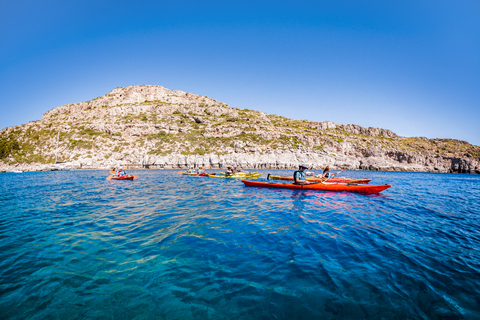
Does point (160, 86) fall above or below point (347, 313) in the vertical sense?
above

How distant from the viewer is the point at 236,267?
5145mm

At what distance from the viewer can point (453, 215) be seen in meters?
11.5

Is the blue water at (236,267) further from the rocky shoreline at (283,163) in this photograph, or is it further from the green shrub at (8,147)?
the green shrub at (8,147)

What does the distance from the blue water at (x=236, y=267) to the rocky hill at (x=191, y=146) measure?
181ft

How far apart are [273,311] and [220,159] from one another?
201 feet

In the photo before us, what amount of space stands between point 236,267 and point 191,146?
232 ft

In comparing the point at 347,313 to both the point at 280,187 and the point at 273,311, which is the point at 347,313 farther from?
the point at 280,187

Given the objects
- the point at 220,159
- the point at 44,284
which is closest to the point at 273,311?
the point at 44,284

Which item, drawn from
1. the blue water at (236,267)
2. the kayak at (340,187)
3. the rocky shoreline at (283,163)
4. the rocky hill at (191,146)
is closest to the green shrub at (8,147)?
the rocky hill at (191,146)

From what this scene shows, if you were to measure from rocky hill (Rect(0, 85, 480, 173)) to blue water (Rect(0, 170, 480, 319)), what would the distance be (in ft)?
181

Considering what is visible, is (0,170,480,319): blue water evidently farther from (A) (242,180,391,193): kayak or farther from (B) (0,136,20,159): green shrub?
(B) (0,136,20,159): green shrub

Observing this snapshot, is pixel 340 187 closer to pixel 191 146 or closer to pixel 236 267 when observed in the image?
pixel 236 267

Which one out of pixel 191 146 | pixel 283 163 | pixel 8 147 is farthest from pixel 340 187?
pixel 8 147

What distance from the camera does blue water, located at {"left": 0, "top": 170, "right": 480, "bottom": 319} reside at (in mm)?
3732
